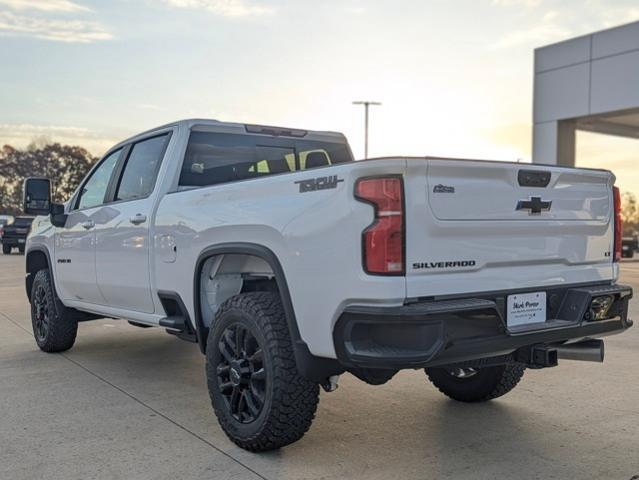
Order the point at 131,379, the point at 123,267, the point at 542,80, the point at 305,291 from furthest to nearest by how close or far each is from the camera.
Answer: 1. the point at 542,80
2. the point at 131,379
3. the point at 123,267
4. the point at 305,291

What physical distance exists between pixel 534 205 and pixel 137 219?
111 inches

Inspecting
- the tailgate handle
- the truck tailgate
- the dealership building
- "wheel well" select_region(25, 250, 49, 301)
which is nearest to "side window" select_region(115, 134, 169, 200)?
"wheel well" select_region(25, 250, 49, 301)

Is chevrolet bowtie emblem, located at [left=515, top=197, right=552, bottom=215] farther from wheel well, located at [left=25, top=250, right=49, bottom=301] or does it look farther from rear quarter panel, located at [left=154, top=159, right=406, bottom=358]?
wheel well, located at [left=25, top=250, right=49, bottom=301]

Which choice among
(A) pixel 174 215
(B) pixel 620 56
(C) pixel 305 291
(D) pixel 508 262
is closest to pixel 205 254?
(A) pixel 174 215

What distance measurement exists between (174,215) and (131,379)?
5.89 feet

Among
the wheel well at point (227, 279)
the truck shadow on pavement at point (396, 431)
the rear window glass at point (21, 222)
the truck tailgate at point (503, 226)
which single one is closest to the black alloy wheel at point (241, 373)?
the truck shadow on pavement at point (396, 431)

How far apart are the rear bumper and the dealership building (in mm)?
15690

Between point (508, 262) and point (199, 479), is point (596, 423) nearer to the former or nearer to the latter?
point (508, 262)

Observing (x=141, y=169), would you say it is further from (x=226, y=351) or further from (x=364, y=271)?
(x=364, y=271)

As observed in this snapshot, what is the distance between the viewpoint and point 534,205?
3.44 m

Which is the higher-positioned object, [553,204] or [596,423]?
[553,204]

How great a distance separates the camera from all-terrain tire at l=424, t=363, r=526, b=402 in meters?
4.54

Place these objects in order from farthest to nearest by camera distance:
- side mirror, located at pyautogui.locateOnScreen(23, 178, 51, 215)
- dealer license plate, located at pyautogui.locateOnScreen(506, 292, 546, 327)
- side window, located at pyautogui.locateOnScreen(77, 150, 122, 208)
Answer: side mirror, located at pyautogui.locateOnScreen(23, 178, 51, 215), side window, located at pyautogui.locateOnScreen(77, 150, 122, 208), dealer license plate, located at pyautogui.locateOnScreen(506, 292, 546, 327)

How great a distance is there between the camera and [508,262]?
11.0 feet
